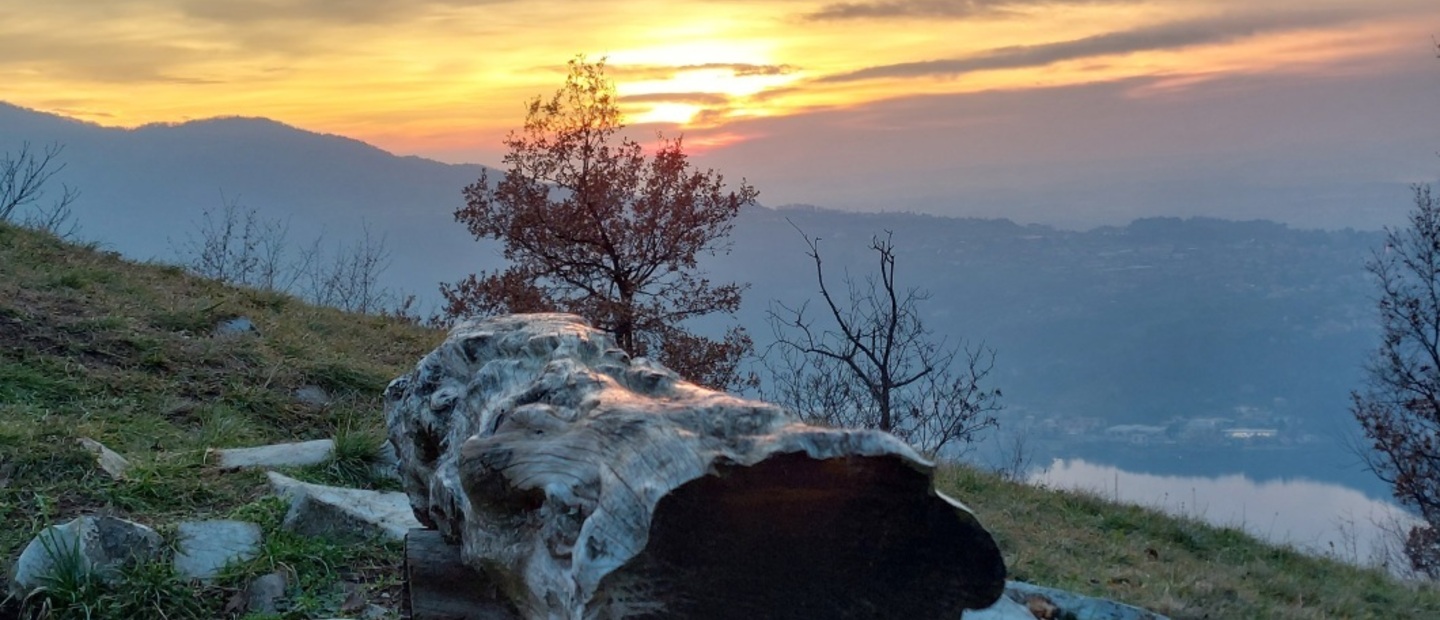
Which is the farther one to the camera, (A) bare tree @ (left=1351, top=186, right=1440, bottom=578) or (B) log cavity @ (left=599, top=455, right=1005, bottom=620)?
(A) bare tree @ (left=1351, top=186, right=1440, bottom=578)

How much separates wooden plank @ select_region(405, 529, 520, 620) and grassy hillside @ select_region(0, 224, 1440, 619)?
994 millimetres

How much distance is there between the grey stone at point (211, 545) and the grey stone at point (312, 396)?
3388 millimetres

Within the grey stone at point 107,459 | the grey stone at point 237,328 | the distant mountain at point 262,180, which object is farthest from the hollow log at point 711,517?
the distant mountain at point 262,180

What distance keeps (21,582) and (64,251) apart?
8.69 metres

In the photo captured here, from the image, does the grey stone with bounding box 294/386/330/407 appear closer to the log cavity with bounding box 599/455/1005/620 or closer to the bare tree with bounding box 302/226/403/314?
the log cavity with bounding box 599/455/1005/620

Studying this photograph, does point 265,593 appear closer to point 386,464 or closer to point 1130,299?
point 386,464

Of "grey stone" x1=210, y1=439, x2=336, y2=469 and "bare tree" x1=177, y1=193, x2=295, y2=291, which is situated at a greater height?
"bare tree" x1=177, y1=193, x2=295, y2=291

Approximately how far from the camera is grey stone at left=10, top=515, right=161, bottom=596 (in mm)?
4008

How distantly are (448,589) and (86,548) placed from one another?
1.72 meters

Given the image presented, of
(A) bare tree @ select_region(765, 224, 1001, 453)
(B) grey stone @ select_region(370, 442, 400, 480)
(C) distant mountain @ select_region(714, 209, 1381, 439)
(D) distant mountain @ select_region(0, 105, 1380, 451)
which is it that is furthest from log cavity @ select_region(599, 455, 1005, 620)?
(C) distant mountain @ select_region(714, 209, 1381, 439)

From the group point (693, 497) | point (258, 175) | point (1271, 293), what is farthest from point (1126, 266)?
point (258, 175)

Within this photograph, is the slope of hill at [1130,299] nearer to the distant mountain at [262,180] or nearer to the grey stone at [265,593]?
the distant mountain at [262,180]

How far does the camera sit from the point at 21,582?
13.2 feet

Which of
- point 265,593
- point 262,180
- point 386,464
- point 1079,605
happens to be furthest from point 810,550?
point 262,180
